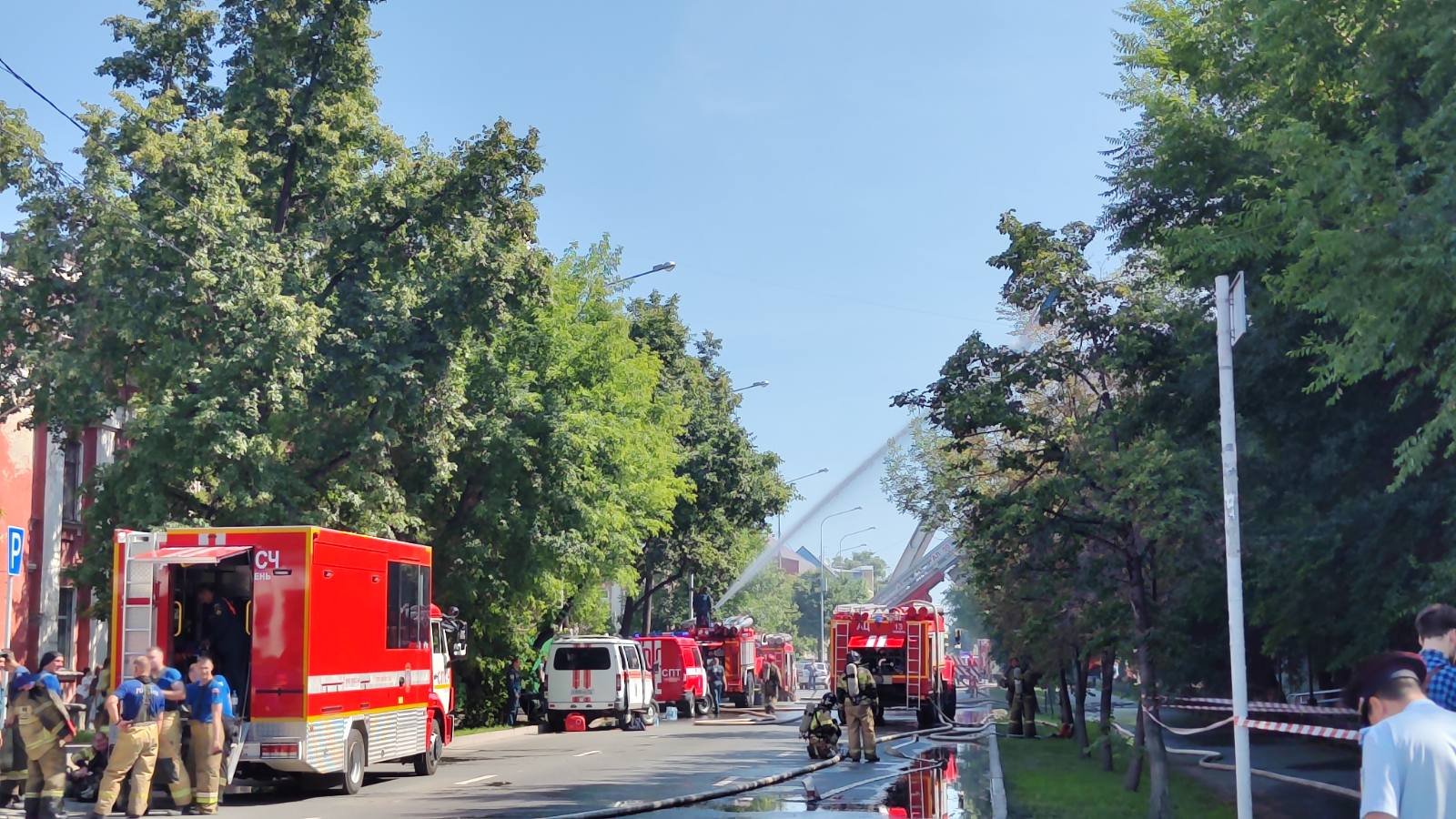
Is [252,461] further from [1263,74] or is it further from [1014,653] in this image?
[1263,74]

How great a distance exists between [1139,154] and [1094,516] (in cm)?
496

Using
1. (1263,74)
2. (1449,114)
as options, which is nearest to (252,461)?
(1263,74)

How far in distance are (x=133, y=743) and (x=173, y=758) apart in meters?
0.84

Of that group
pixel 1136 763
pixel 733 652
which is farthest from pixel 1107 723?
pixel 733 652

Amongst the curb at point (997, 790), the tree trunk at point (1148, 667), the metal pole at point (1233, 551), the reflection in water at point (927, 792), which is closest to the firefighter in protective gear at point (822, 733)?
the reflection in water at point (927, 792)

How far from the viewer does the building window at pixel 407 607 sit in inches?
781

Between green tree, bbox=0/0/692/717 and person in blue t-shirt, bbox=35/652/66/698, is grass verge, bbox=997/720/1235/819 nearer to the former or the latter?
person in blue t-shirt, bbox=35/652/66/698

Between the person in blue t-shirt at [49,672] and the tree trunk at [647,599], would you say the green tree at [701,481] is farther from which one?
the person in blue t-shirt at [49,672]

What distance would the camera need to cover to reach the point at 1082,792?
19.5 metres

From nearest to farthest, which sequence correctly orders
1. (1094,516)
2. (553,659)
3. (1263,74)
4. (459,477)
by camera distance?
(1263,74) → (1094,516) → (459,477) → (553,659)

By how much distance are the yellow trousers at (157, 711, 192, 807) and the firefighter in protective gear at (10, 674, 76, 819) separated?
140cm

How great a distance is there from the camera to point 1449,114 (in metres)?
9.45

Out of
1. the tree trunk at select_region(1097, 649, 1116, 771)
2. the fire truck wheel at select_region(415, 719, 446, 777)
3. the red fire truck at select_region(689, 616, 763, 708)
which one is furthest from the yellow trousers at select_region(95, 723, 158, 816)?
the red fire truck at select_region(689, 616, 763, 708)

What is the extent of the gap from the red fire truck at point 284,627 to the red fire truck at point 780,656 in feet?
125
